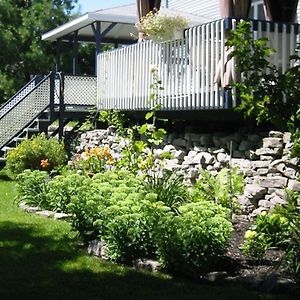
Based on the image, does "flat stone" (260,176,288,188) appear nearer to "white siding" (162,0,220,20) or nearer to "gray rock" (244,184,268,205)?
"gray rock" (244,184,268,205)

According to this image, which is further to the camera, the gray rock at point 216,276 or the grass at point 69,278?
the gray rock at point 216,276

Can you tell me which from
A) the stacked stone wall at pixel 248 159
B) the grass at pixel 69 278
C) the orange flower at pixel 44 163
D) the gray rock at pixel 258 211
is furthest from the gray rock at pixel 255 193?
the orange flower at pixel 44 163

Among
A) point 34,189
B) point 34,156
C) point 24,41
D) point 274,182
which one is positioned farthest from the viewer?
point 24,41

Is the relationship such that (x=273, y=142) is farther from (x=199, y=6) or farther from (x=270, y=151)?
(x=199, y=6)

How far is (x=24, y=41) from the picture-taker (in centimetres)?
2877

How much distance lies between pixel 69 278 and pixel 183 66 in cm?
554

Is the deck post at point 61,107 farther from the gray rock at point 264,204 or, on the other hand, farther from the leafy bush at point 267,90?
the leafy bush at point 267,90

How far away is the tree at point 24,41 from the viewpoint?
92.5 ft

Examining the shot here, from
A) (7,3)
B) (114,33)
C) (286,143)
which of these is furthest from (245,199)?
(7,3)

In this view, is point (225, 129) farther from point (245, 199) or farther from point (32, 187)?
point (32, 187)

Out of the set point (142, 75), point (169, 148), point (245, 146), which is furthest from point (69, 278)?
point (142, 75)

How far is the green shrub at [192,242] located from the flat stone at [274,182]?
2228 mm

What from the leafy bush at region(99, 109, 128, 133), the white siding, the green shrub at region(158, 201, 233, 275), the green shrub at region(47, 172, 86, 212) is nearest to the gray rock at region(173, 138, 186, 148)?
the leafy bush at region(99, 109, 128, 133)

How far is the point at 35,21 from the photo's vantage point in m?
28.7
